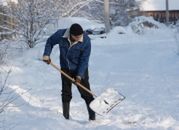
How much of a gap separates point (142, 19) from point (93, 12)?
9.24 meters

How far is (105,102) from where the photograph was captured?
921 cm

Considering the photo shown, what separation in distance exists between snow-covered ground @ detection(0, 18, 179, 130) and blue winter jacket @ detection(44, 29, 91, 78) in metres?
0.87

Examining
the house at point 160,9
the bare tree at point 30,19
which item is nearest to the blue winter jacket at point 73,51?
the bare tree at point 30,19

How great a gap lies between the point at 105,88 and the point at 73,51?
463 cm

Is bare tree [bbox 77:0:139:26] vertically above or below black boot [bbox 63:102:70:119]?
below

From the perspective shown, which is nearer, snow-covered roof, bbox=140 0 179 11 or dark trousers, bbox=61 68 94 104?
dark trousers, bbox=61 68 94 104

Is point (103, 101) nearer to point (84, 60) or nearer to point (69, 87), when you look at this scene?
point (69, 87)

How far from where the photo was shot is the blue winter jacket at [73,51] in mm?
8836

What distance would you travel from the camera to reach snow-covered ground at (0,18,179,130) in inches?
348

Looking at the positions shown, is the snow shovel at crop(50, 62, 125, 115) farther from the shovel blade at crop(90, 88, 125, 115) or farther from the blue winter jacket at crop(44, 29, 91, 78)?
the blue winter jacket at crop(44, 29, 91, 78)

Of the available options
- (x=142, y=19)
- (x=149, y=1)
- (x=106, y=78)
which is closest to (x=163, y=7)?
(x=149, y=1)

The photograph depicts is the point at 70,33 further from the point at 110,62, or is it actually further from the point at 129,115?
the point at 110,62

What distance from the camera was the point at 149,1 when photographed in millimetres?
65500

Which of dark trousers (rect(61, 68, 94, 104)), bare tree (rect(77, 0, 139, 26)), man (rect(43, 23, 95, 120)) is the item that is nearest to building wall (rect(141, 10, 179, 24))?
bare tree (rect(77, 0, 139, 26))
